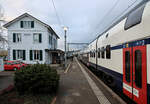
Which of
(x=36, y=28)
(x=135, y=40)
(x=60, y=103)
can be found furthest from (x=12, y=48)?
Result: (x=135, y=40)

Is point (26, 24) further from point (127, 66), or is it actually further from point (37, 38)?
point (127, 66)

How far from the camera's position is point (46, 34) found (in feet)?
64.8

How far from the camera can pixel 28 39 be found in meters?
19.7

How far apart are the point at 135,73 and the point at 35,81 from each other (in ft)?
13.8

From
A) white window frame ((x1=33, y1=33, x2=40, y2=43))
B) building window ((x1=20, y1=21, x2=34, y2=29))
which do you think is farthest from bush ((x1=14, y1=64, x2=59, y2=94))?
building window ((x1=20, y1=21, x2=34, y2=29))

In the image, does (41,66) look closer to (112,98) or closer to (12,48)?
(112,98)

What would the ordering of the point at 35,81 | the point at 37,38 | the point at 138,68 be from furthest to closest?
1. the point at 37,38
2. the point at 35,81
3. the point at 138,68

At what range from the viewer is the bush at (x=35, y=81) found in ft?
15.6

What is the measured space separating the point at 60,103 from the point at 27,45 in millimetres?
18067

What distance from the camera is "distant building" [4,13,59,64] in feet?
63.9

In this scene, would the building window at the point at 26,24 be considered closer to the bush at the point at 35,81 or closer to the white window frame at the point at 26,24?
the white window frame at the point at 26,24

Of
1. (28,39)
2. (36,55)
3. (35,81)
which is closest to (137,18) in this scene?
(35,81)

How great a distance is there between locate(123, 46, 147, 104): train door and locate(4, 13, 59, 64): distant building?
17.5 meters

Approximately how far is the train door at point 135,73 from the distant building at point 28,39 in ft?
57.4
